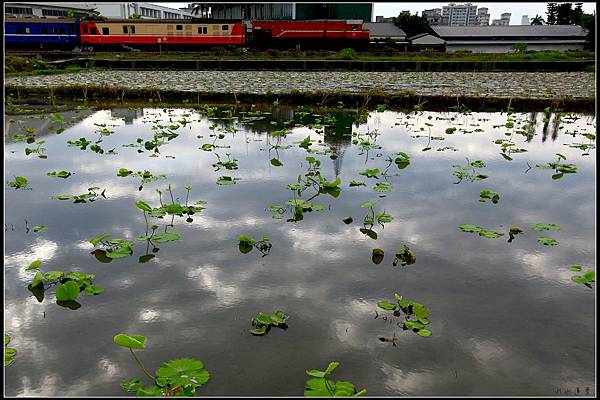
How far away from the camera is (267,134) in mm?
8625

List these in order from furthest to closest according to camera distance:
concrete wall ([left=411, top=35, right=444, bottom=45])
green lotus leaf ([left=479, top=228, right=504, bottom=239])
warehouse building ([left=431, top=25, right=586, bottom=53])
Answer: warehouse building ([left=431, top=25, right=586, bottom=53]) < concrete wall ([left=411, top=35, right=444, bottom=45]) < green lotus leaf ([left=479, top=228, right=504, bottom=239])

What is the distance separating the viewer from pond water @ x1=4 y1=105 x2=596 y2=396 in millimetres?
2287

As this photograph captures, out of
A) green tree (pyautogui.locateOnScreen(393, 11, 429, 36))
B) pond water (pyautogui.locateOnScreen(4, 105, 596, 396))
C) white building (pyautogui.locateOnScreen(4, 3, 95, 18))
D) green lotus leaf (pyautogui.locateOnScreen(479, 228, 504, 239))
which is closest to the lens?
pond water (pyautogui.locateOnScreen(4, 105, 596, 396))

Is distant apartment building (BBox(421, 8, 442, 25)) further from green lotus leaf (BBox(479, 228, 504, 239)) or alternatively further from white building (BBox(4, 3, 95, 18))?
green lotus leaf (BBox(479, 228, 504, 239))

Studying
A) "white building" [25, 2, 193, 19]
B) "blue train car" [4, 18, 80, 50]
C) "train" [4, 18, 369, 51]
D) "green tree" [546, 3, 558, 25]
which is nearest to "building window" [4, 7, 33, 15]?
"white building" [25, 2, 193, 19]

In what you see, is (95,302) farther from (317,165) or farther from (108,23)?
(108,23)

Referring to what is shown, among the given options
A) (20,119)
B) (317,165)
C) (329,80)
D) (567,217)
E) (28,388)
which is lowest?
(28,388)

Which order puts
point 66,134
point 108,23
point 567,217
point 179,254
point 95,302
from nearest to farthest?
point 95,302, point 179,254, point 567,217, point 66,134, point 108,23

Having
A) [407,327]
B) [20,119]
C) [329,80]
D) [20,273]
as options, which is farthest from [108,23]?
[407,327]

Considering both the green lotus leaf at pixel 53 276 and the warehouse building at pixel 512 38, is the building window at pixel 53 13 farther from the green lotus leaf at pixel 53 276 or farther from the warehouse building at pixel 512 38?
the green lotus leaf at pixel 53 276

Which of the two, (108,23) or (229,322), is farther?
(108,23)

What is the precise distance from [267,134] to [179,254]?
17.7 ft

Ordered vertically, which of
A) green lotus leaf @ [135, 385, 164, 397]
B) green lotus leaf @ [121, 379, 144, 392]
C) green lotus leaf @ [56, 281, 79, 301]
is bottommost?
green lotus leaf @ [121, 379, 144, 392]

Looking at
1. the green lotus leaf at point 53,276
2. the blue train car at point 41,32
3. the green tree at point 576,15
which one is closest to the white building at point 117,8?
the blue train car at point 41,32
